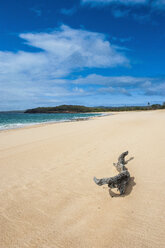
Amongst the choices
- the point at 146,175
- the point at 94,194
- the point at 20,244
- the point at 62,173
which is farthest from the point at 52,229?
the point at 146,175

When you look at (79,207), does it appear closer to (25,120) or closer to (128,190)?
(128,190)

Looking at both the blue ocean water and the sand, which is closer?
the sand

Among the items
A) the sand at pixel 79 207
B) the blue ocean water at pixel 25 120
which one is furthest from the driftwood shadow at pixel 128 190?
the blue ocean water at pixel 25 120

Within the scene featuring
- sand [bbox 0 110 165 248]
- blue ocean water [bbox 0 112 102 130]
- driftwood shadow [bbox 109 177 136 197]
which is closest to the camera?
sand [bbox 0 110 165 248]

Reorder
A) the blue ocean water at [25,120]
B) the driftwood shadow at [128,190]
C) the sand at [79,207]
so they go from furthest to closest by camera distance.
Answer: the blue ocean water at [25,120]
the driftwood shadow at [128,190]
the sand at [79,207]

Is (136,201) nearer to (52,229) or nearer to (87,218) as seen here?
(87,218)

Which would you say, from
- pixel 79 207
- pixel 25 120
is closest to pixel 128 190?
pixel 79 207

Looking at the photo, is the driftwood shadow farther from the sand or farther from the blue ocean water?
the blue ocean water

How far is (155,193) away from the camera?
10.5 feet

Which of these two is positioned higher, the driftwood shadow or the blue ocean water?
the blue ocean water

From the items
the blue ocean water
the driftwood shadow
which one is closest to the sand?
the driftwood shadow

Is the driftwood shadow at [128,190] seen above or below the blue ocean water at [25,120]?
below

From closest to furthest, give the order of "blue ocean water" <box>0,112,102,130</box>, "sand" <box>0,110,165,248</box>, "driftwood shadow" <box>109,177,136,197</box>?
1. "sand" <box>0,110,165,248</box>
2. "driftwood shadow" <box>109,177,136,197</box>
3. "blue ocean water" <box>0,112,102,130</box>

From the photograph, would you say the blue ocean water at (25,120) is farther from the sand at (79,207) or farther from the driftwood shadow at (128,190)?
the driftwood shadow at (128,190)
